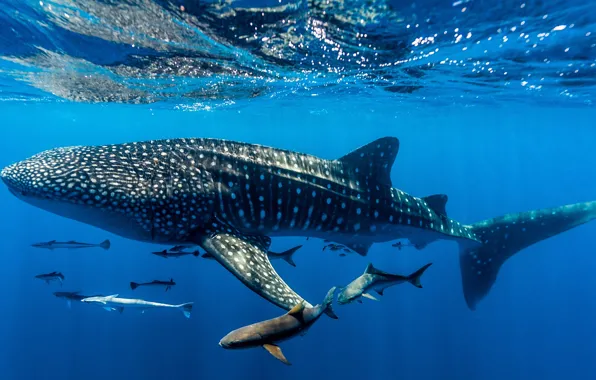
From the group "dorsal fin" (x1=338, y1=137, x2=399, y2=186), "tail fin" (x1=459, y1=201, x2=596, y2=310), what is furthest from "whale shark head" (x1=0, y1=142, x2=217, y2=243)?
"tail fin" (x1=459, y1=201, x2=596, y2=310)

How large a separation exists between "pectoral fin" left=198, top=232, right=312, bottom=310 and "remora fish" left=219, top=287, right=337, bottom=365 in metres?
0.39

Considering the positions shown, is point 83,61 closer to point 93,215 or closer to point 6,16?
point 6,16

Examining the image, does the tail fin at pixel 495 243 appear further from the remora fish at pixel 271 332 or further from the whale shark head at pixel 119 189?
the remora fish at pixel 271 332

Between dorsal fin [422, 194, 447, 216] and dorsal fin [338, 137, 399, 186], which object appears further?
dorsal fin [422, 194, 447, 216]

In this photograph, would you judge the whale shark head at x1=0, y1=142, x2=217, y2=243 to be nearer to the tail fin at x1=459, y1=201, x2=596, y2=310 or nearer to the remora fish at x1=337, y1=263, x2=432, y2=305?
the remora fish at x1=337, y1=263, x2=432, y2=305

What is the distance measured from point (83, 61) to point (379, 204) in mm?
13446

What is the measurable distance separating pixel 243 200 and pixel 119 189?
175 cm

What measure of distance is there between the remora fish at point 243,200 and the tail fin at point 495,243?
0.03m

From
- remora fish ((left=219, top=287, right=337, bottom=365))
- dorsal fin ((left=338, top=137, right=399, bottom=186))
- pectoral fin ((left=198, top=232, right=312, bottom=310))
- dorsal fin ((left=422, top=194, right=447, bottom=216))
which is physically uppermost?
dorsal fin ((left=338, top=137, right=399, bottom=186))

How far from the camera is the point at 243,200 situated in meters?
5.96

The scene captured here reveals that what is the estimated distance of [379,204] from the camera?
705 cm

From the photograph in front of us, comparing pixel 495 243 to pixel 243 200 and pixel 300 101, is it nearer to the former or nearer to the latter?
pixel 243 200

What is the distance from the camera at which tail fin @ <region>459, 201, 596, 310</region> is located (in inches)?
302

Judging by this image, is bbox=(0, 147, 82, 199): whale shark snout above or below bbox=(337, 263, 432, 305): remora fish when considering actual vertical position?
above
